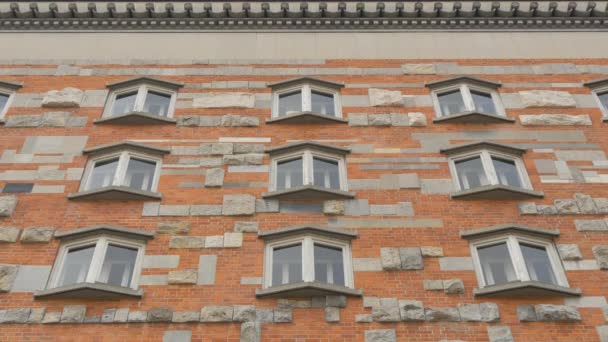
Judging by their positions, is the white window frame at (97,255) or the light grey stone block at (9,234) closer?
the white window frame at (97,255)

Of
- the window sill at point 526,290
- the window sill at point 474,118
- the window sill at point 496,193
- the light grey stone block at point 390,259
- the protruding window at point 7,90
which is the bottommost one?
the window sill at point 526,290

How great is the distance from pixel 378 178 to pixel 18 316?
316 inches

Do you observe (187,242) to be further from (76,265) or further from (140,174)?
(140,174)

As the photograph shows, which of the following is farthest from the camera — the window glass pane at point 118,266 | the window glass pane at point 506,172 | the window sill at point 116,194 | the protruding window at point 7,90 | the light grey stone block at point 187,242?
the protruding window at point 7,90

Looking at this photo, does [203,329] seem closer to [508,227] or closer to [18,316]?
[18,316]

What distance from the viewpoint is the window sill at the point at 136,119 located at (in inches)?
618

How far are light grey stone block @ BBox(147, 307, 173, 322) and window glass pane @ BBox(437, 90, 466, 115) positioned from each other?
8849 millimetres

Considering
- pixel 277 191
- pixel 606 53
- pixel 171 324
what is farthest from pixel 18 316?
pixel 606 53

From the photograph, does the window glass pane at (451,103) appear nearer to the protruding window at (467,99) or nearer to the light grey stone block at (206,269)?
the protruding window at (467,99)

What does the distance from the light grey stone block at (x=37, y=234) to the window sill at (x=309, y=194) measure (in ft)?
15.1

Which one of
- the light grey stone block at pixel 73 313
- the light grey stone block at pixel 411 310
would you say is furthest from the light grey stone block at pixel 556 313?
the light grey stone block at pixel 73 313

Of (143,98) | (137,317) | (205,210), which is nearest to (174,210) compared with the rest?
(205,210)

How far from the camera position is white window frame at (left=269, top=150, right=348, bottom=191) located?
14281 millimetres

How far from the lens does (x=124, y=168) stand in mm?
14539
